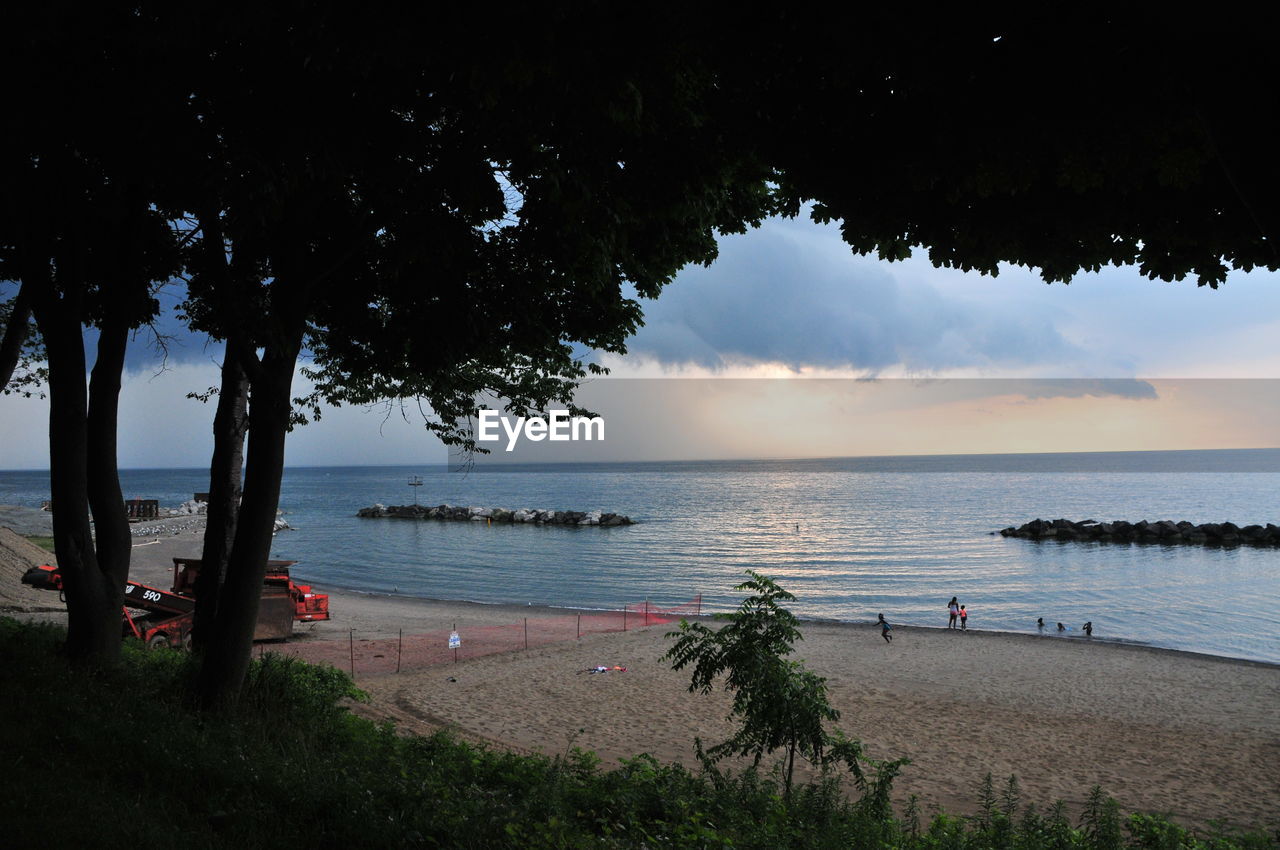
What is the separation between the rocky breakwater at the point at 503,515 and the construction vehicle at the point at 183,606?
62914 millimetres

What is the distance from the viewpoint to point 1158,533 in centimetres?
7100

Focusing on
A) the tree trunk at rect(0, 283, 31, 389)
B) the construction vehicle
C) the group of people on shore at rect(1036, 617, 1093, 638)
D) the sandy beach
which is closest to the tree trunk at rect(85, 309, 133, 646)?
the tree trunk at rect(0, 283, 31, 389)

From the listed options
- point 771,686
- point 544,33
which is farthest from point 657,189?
point 771,686

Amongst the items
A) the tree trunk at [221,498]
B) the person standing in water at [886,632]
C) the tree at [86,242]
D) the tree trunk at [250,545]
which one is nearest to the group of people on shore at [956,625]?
the person standing in water at [886,632]

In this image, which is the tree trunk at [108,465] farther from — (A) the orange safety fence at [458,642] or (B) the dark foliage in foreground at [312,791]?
(A) the orange safety fence at [458,642]

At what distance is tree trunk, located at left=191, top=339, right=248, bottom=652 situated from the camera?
11430mm

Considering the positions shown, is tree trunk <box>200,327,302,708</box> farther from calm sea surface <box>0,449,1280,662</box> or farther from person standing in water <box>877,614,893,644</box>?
calm sea surface <box>0,449,1280,662</box>

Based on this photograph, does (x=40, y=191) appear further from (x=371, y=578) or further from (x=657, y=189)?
(x=371, y=578)

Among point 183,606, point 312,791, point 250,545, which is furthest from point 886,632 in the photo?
point 312,791

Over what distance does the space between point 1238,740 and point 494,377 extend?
18.9 m

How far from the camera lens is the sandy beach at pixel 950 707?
49.6ft

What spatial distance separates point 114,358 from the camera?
10109 mm

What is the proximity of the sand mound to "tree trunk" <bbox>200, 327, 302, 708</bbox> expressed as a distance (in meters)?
18.7

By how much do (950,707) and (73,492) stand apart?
1932cm
